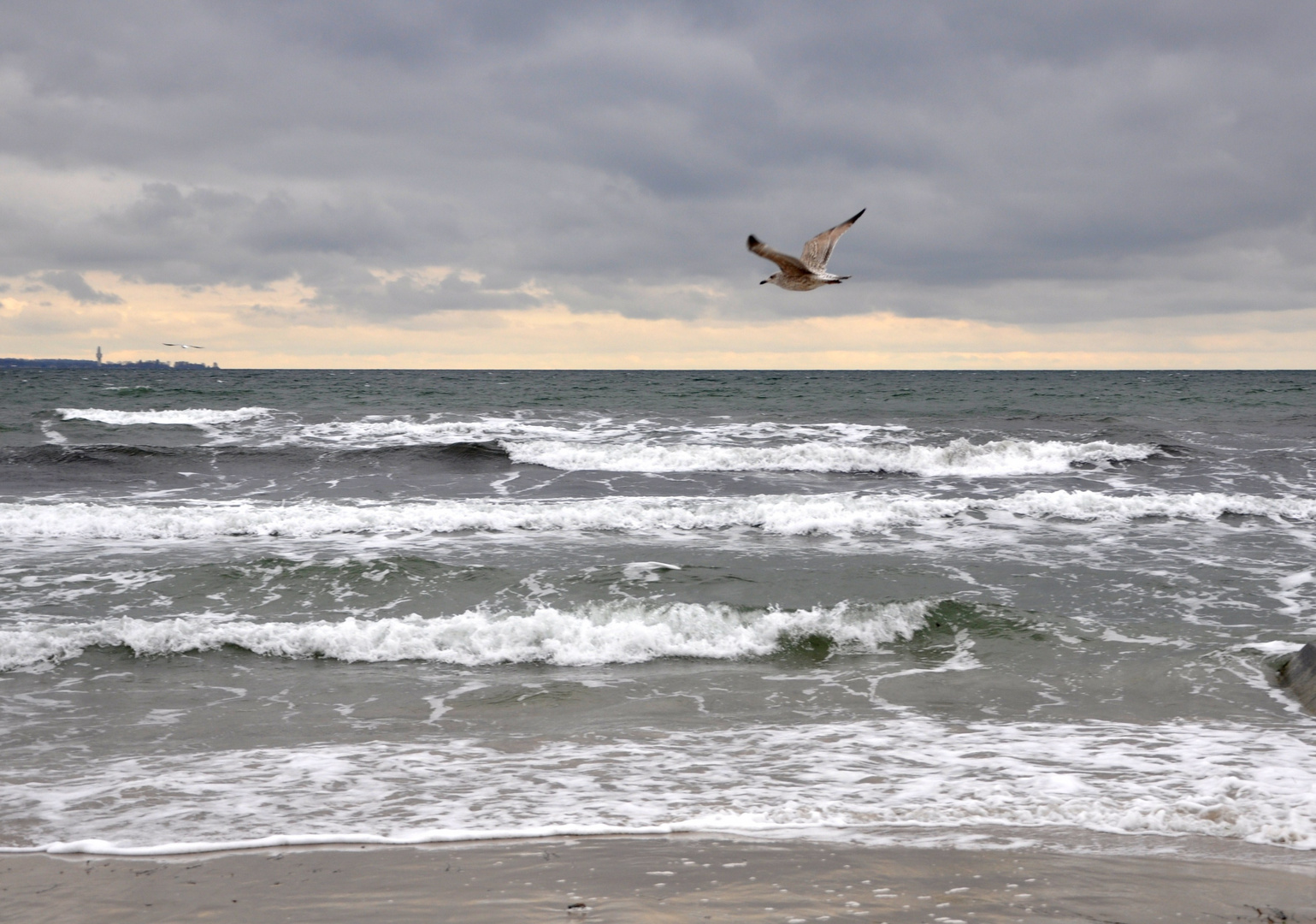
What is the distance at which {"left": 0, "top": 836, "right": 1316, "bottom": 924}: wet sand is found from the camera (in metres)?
3.27

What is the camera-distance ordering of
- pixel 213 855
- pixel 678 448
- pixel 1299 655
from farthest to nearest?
pixel 678 448, pixel 1299 655, pixel 213 855

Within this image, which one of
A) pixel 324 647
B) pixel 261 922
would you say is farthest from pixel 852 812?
pixel 324 647

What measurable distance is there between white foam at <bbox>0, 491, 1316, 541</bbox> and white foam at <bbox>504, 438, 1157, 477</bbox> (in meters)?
4.67

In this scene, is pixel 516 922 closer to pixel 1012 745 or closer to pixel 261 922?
pixel 261 922

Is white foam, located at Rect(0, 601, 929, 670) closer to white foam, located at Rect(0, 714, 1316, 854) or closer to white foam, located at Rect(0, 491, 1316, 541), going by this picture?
white foam, located at Rect(0, 714, 1316, 854)

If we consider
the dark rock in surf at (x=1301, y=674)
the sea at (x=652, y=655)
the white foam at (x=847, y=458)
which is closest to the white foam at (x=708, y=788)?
the sea at (x=652, y=655)

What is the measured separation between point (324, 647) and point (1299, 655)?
7.69 metres

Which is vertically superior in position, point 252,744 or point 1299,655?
point 1299,655

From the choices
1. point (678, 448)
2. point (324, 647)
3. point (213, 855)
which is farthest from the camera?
point (678, 448)

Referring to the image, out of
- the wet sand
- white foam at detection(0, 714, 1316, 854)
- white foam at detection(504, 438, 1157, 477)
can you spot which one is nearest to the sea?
white foam at detection(0, 714, 1316, 854)

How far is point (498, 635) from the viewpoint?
7.96 meters

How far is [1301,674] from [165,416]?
31.5m

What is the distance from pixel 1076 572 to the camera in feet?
34.5

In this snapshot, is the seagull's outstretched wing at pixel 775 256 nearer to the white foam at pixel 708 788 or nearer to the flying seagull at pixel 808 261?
the flying seagull at pixel 808 261
